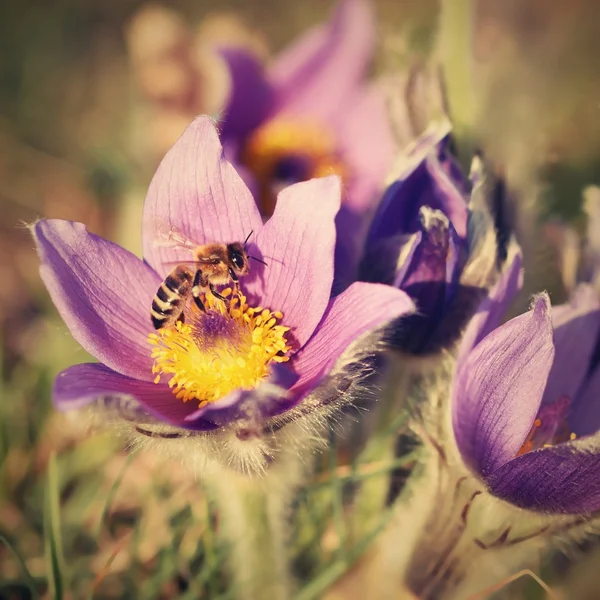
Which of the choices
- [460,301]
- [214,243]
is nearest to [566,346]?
[460,301]

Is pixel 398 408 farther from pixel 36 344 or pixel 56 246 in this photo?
pixel 36 344

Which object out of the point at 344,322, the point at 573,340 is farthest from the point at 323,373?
the point at 573,340

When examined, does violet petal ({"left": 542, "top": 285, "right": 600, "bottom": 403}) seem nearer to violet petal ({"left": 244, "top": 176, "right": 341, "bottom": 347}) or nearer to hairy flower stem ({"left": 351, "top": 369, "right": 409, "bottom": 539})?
hairy flower stem ({"left": 351, "top": 369, "right": 409, "bottom": 539})

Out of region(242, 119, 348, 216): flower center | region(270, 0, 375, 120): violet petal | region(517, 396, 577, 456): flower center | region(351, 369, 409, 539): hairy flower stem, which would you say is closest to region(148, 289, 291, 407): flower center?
region(351, 369, 409, 539): hairy flower stem

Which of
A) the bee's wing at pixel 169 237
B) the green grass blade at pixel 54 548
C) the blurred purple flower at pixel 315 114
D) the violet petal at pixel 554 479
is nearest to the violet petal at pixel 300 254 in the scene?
the bee's wing at pixel 169 237

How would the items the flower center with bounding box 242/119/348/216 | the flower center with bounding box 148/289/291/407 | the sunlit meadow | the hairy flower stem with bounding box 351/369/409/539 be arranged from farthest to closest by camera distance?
the flower center with bounding box 242/119/348/216 → the hairy flower stem with bounding box 351/369/409/539 → the flower center with bounding box 148/289/291/407 → the sunlit meadow

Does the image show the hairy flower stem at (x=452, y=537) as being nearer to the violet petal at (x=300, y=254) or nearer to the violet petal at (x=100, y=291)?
the violet petal at (x=300, y=254)

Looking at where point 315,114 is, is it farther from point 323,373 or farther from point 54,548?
point 54,548
